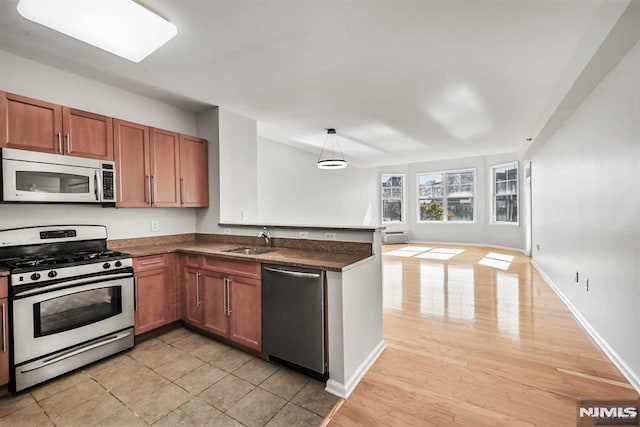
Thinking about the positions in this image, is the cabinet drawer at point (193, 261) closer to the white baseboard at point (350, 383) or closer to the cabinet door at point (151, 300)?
the cabinet door at point (151, 300)

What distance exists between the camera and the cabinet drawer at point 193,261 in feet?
9.52

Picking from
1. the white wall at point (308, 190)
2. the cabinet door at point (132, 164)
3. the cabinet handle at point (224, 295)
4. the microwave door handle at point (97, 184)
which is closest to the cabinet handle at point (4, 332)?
the microwave door handle at point (97, 184)

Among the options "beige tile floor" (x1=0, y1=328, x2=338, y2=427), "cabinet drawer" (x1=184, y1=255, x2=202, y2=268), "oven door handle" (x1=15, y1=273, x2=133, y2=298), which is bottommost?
"beige tile floor" (x1=0, y1=328, x2=338, y2=427)

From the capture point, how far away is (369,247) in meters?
2.46

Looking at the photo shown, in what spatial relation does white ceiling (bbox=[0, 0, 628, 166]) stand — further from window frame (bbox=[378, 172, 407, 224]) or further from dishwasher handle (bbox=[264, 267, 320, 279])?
window frame (bbox=[378, 172, 407, 224])

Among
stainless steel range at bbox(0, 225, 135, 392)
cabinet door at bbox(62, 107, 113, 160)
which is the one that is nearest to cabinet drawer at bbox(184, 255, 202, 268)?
stainless steel range at bbox(0, 225, 135, 392)

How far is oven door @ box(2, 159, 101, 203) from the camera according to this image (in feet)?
7.19

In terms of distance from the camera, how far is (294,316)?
220 centimetres

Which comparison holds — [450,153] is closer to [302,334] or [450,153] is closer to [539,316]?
[539,316]

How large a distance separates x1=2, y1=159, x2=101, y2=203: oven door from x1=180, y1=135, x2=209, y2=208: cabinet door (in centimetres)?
93

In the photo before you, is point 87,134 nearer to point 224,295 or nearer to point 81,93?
point 81,93

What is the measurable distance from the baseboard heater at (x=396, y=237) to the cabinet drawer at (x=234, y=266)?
7327 mm

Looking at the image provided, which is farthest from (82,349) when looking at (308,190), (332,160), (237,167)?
(308,190)

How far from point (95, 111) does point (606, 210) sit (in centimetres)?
495
